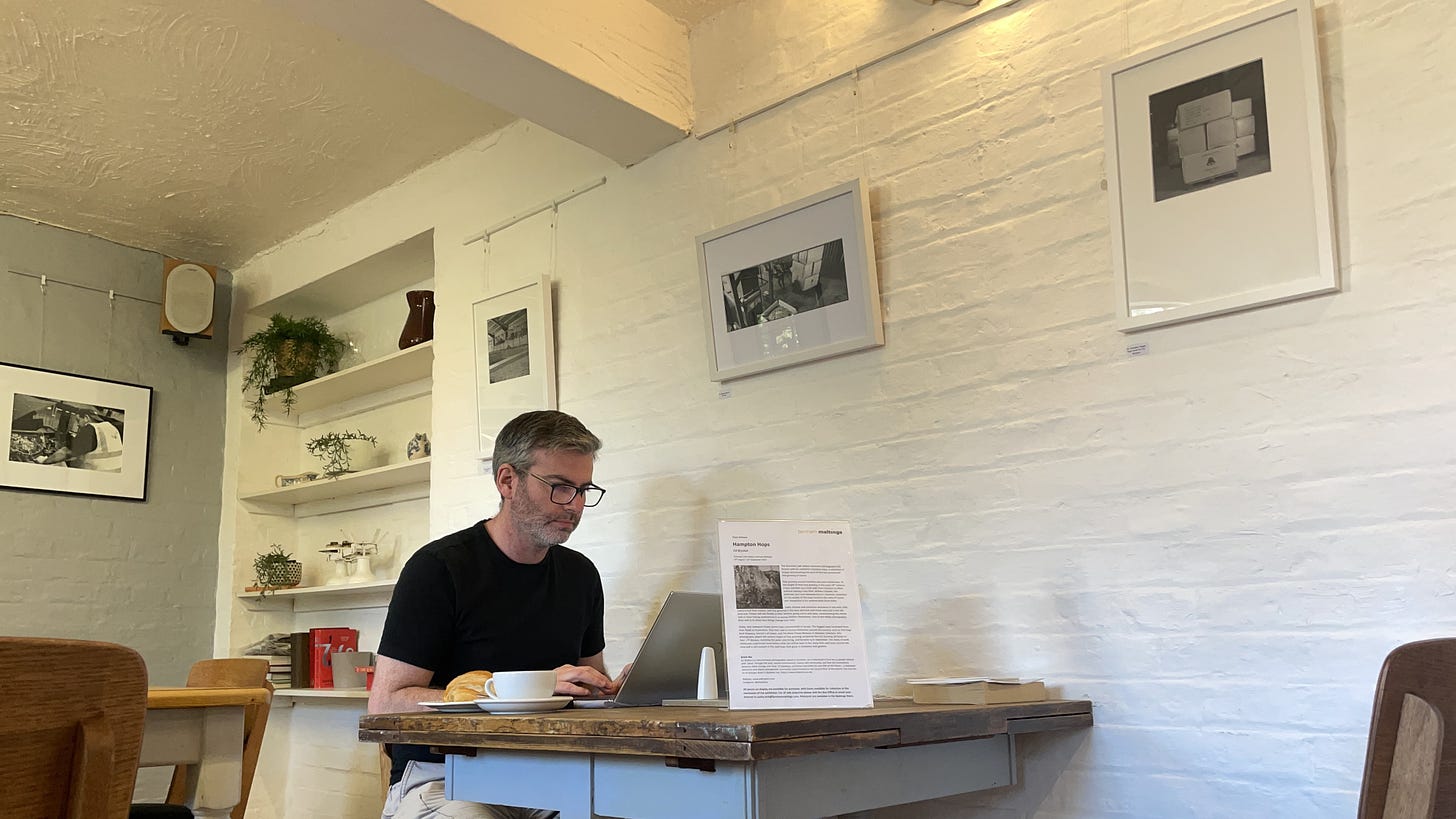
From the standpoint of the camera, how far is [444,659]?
2.47 m

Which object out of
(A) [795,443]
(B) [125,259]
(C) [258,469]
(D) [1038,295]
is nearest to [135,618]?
(C) [258,469]

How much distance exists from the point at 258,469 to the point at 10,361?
105cm

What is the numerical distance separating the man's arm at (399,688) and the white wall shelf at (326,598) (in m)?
1.81

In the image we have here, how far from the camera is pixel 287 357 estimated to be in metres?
4.76

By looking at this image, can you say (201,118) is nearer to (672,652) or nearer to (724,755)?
(672,652)

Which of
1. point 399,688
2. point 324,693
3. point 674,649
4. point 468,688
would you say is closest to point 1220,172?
point 674,649

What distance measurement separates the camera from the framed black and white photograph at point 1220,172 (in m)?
2.04

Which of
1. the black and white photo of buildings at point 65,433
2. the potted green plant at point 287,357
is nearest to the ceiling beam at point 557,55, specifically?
the potted green plant at point 287,357

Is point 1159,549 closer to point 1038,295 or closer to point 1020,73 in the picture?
point 1038,295

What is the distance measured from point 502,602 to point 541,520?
0.69 ft

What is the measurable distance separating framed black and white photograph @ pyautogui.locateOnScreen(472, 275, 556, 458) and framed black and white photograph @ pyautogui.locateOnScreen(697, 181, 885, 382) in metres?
0.68

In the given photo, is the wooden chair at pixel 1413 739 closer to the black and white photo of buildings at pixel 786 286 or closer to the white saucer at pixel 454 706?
the white saucer at pixel 454 706

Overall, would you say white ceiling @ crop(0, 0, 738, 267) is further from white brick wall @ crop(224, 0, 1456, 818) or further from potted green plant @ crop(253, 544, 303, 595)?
potted green plant @ crop(253, 544, 303, 595)

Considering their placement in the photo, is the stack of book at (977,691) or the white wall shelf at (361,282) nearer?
the stack of book at (977,691)
